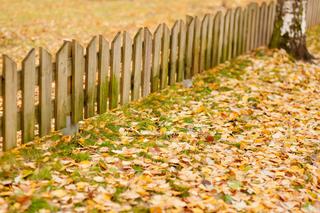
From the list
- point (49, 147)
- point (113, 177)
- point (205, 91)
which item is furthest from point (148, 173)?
point (205, 91)

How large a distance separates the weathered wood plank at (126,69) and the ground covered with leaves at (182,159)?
0.77ft

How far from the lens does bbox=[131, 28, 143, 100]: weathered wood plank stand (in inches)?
266

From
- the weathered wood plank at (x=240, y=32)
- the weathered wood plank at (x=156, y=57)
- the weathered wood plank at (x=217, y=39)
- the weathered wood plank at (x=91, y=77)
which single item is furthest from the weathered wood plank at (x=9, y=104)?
the weathered wood plank at (x=240, y=32)

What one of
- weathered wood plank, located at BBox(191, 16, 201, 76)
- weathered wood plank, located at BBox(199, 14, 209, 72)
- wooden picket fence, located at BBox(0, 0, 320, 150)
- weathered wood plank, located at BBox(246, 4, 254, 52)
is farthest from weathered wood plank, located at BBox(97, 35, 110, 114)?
weathered wood plank, located at BBox(246, 4, 254, 52)

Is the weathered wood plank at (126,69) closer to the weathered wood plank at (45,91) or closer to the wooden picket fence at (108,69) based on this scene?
the wooden picket fence at (108,69)

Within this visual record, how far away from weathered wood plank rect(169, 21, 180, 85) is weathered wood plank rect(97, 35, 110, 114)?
1597 millimetres

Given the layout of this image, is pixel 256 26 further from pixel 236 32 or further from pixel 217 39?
pixel 217 39

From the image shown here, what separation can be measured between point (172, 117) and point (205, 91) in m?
1.39

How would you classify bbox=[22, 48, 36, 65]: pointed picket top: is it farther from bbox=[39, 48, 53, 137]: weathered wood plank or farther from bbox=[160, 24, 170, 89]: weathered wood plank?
bbox=[160, 24, 170, 89]: weathered wood plank

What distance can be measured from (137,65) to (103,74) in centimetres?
77

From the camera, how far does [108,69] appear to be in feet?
20.6

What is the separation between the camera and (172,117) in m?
6.80

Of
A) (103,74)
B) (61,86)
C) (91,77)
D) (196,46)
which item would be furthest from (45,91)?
(196,46)

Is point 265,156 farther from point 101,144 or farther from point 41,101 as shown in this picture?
point 41,101
